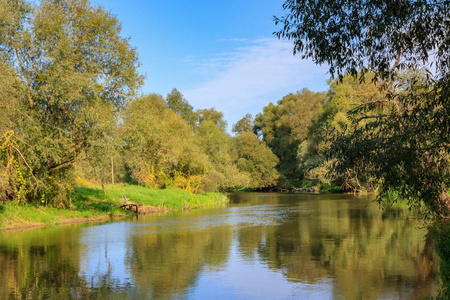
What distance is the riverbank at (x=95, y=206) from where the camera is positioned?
88.2 ft

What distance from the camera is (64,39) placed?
26000mm

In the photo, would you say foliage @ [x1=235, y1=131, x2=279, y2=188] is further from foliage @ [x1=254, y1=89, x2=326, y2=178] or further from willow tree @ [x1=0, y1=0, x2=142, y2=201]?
willow tree @ [x1=0, y1=0, x2=142, y2=201]

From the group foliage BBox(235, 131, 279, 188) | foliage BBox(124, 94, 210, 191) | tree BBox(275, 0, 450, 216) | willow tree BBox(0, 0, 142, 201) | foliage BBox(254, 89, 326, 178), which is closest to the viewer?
tree BBox(275, 0, 450, 216)

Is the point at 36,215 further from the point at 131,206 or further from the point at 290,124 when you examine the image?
the point at 290,124

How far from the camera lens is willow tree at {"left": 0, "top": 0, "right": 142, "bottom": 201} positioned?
24828 millimetres

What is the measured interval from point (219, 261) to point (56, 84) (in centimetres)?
1488

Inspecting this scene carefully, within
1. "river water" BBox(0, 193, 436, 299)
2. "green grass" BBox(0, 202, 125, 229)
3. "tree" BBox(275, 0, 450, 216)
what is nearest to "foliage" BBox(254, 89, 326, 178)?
"green grass" BBox(0, 202, 125, 229)

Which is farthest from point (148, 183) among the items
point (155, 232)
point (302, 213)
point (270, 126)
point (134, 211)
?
point (270, 126)

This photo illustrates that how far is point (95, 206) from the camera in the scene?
33844 millimetres

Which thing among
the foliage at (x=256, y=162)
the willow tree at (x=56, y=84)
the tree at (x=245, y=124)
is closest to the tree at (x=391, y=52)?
the willow tree at (x=56, y=84)

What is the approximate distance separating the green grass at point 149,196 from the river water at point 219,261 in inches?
366

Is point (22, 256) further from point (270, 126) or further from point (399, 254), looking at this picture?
point (270, 126)

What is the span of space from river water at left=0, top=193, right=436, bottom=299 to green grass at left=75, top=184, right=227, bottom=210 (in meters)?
9.30

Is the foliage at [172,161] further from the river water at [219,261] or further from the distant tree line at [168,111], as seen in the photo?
the river water at [219,261]
